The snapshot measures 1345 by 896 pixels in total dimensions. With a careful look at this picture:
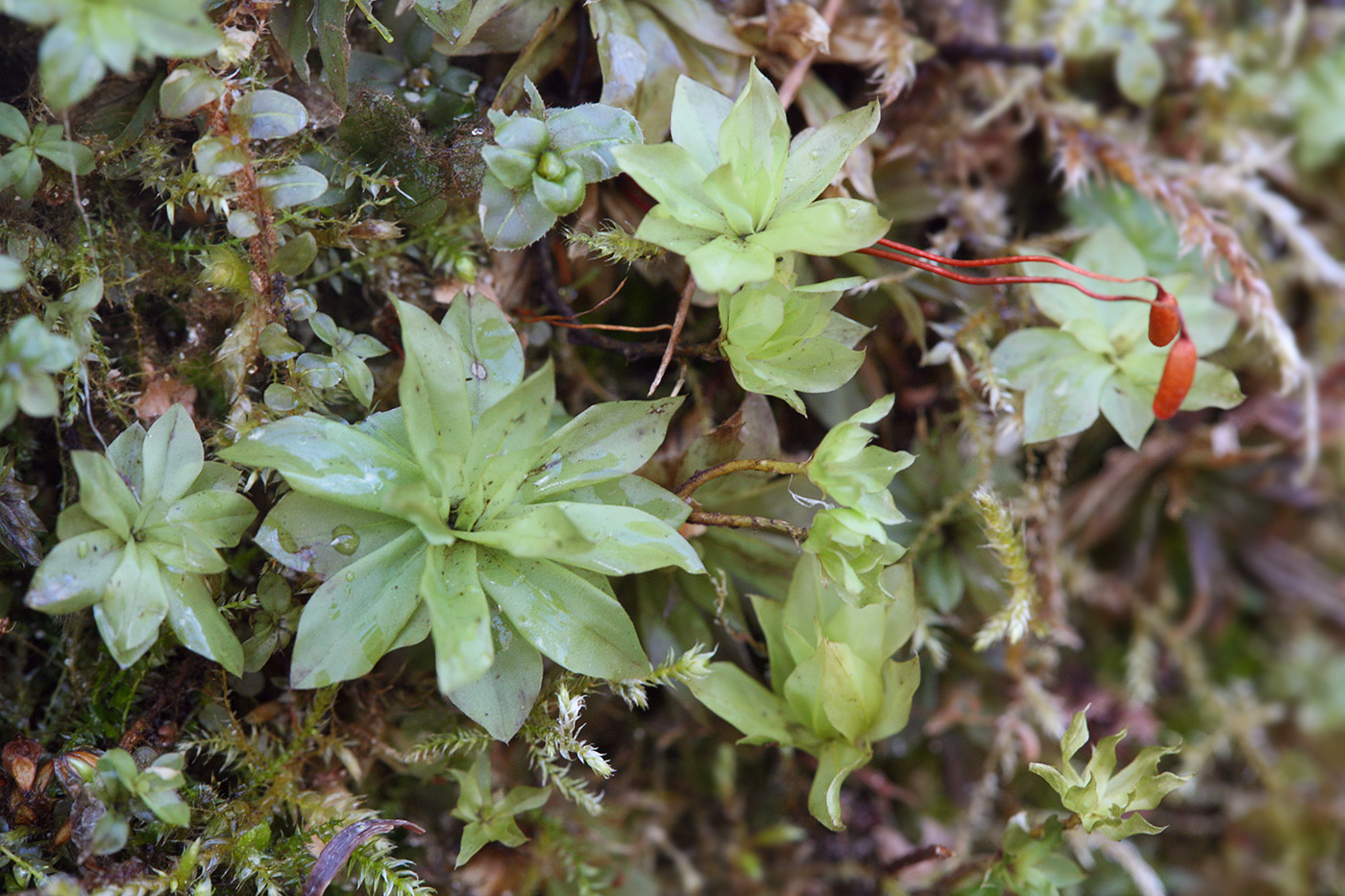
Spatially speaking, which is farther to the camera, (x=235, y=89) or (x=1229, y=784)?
(x=1229, y=784)

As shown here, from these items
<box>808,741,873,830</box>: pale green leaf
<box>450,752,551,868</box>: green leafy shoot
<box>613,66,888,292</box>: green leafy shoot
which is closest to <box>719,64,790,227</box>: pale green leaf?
<box>613,66,888,292</box>: green leafy shoot

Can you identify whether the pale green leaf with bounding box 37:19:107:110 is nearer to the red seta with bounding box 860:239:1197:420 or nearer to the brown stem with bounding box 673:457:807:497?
the brown stem with bounding box 673:457:807:497

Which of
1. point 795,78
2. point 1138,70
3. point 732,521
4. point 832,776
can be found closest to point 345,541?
point 732,521

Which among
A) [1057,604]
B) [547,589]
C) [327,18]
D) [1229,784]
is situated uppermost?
[327,18]

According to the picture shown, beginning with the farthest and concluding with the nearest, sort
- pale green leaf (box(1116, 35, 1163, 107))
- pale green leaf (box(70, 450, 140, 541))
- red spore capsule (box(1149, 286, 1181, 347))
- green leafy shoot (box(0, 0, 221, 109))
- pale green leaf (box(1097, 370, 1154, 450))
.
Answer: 1. pale green leaf (box(1116, 35, 1163, 107))
2. pale green leaf (box(1097, 370, 1154, 450))
3. red spore capsule (box(1149, 286, 1181, 347))
4. pale green leaf (box(70, 450, 140, 541))
5. green leafy shoot (box(0, 0, 221, 109))

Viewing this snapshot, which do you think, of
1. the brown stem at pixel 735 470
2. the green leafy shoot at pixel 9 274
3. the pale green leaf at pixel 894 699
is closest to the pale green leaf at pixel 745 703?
the pale green leaf at pixel 894 699

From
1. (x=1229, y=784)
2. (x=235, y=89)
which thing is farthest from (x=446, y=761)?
(x=1229, y=784)

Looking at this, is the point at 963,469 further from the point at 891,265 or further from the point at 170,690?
the point at 170,690

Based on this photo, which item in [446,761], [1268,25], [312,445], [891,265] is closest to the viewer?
[312,445]
